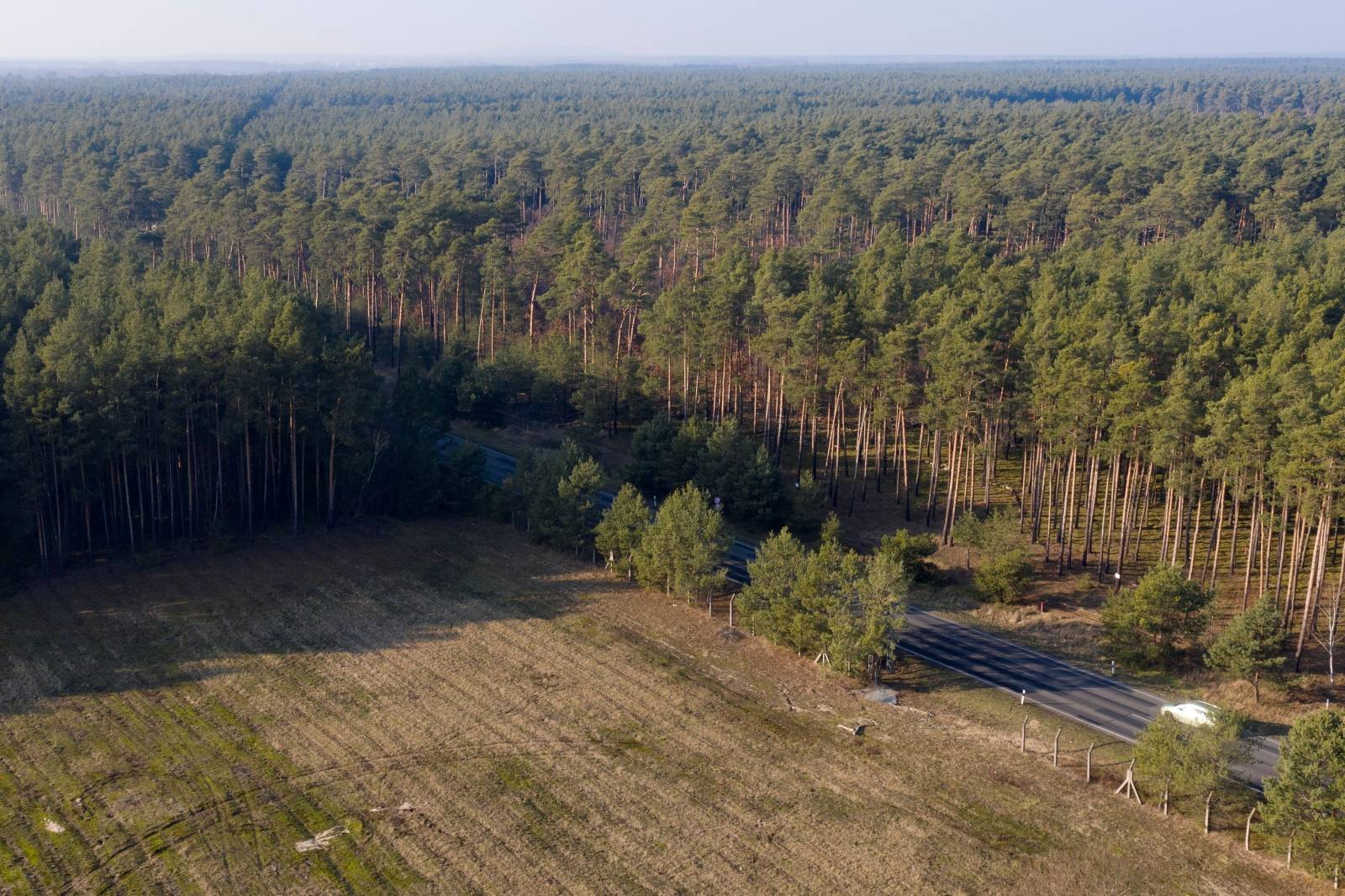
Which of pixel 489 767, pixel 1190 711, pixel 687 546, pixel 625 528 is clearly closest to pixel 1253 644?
pixel 1190 711

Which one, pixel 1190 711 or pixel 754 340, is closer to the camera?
pixel 1190 711

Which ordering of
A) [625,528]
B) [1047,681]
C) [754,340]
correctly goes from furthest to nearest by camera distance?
[754,340] → [625,528] → [1047,681]

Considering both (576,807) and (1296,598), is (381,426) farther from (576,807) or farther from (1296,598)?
(1296,598)

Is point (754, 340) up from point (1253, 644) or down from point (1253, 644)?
up

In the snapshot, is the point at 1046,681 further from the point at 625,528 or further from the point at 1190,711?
the point at 625,528

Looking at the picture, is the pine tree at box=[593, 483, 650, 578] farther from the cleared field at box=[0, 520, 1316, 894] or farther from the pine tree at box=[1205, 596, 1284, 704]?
the pine tree at box=[1205, 596, 1284, 704]

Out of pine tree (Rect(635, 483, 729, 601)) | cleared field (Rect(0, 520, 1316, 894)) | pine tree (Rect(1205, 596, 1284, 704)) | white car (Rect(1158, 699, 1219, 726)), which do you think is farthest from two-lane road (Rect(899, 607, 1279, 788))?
pine tree (Rect(635, 483, 729, 601))
